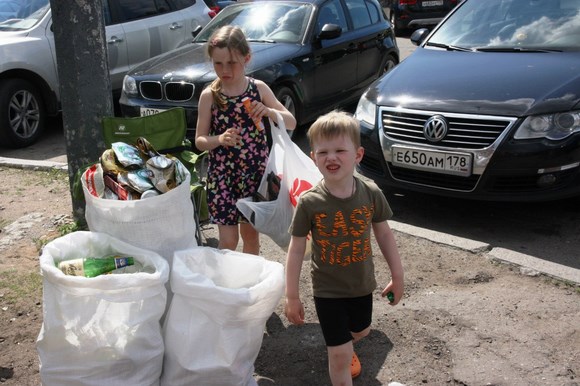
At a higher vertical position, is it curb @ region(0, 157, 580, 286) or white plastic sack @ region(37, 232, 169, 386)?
white plastic sack @ region(37, 232, 169, 386)

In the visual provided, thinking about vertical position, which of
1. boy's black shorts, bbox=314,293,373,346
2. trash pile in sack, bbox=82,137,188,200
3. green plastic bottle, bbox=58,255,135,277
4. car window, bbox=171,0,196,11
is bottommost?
car window, bbox=171,0,196,11

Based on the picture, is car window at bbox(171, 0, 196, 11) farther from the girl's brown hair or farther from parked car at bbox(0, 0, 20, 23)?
the girl's brown hair

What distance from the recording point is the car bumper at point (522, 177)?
4438 mm

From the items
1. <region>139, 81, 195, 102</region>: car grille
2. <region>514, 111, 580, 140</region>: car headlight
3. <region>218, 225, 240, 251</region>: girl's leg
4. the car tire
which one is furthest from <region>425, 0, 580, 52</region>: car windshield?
<region>218, 225, 240, 251</region>: girl's leg

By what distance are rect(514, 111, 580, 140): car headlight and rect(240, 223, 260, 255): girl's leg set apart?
6.43 ft

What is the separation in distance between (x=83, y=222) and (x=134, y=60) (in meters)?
4.18

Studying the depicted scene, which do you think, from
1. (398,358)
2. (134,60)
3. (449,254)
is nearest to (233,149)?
(398,358)

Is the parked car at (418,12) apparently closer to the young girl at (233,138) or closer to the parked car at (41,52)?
the parked car at (41,52)

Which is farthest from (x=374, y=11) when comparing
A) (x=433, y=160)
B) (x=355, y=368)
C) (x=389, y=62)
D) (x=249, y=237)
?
(x=355, y=368)

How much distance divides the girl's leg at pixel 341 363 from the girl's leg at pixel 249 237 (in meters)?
1.09

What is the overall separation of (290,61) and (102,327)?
4602 millimetres

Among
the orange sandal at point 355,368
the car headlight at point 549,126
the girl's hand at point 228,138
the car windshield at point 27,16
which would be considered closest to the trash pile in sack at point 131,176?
the girl's hand at point 228,138

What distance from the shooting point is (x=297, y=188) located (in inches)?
131

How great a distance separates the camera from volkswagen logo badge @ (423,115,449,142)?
4703 millimetres
